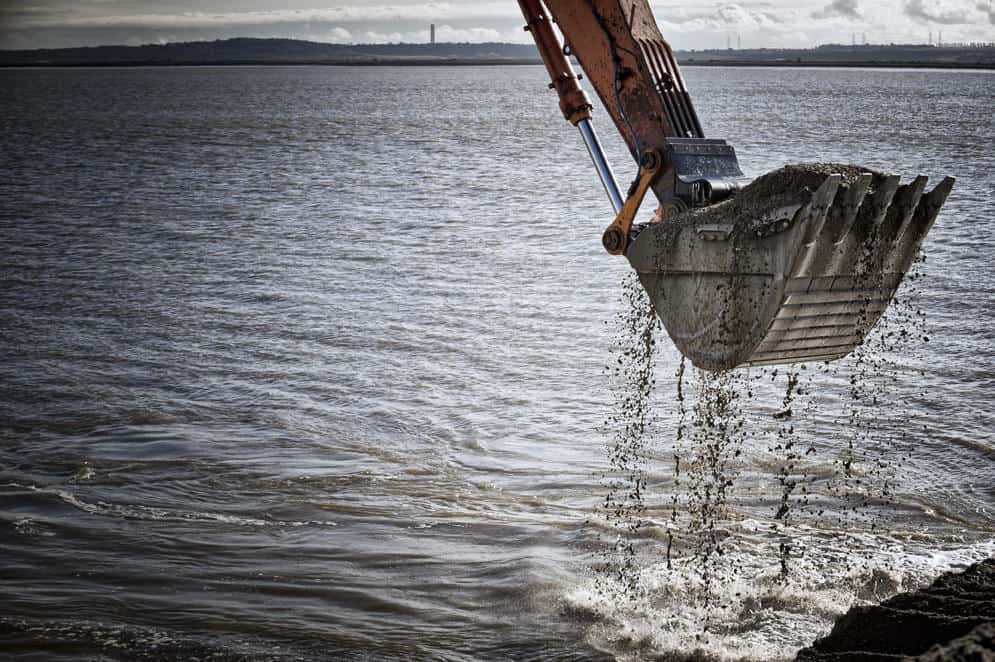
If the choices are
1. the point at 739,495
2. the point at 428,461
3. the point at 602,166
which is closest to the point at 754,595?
the point at 739,495

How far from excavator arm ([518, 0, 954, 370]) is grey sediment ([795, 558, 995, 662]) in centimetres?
121

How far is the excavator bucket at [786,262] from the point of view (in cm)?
528

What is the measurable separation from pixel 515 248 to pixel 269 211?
6.44m

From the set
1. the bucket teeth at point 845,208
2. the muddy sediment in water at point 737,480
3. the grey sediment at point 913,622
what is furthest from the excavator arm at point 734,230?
the grey sediment at point 913,622

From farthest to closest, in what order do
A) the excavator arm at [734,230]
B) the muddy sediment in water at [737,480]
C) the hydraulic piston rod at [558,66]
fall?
the hydraulic piston rod at [558,66], the muddy sediment in water at [737,480], the excavator arm at [734,230]

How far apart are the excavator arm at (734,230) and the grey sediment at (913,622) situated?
1.21 metres

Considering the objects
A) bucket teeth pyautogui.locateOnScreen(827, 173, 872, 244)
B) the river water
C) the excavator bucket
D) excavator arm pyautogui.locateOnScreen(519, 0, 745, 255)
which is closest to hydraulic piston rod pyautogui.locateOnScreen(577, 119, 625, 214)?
excavator arm pyautogui.locateOnScreen(519, 0, 745, 255)

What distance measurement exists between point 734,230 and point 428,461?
Answer: 11.0ft

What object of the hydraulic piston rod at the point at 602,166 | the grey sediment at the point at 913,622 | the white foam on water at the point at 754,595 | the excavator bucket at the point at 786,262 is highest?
the hydraulic piston rod at the point at 602,166

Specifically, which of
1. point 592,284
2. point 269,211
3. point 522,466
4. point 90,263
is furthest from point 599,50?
point 269,211

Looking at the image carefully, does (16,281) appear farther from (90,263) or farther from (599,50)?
(599,50)

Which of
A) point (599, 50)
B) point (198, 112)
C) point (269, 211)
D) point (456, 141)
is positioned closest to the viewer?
point (599, 50)

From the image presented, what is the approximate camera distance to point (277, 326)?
39.1ft

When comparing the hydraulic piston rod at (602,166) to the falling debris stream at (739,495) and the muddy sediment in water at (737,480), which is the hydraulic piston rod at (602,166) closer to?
the falling debris stream at (739,495)
